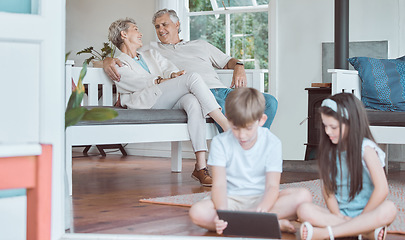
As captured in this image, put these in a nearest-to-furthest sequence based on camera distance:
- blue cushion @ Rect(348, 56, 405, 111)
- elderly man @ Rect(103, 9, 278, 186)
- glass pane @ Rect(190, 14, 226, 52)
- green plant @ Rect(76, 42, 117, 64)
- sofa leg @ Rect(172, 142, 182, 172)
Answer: blue cushion @ Rect(348, 56, 405, 111), elderly man @ Rect(103, 9, 278, 186), sofa leg @ Rect(172, 142, 182, 172), glass pane @ Rect(190, 14, 226, 52), green plant @ Rect(76, 42, 117, 64)

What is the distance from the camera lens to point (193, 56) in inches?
174

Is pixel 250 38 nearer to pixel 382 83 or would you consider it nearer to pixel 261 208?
pixel 382 83

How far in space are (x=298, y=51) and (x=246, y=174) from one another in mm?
3323

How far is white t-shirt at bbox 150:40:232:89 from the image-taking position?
436cm

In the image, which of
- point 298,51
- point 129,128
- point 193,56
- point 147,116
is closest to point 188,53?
point 193,56

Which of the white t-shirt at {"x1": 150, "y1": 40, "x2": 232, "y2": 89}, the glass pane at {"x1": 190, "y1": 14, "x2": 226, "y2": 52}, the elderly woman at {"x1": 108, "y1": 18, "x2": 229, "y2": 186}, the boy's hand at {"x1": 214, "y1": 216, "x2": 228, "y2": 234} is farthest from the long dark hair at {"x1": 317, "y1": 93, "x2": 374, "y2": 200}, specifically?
the glass pane at {"x1": 190, "y1": 14, "x2": 226, "y2": 52}

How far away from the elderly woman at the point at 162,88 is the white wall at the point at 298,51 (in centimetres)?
149

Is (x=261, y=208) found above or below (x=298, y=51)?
below

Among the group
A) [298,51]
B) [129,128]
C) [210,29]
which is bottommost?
[129,128]

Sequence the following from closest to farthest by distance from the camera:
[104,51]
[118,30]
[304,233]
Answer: [304,233] < [118,30] < [104,51]

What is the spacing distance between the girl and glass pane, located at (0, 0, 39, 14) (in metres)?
1.01

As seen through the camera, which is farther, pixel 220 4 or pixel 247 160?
pixel 220 4

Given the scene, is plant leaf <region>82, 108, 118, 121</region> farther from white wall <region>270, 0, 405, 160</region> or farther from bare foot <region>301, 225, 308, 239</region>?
white wall <region>270, 0, 405, 160</region>

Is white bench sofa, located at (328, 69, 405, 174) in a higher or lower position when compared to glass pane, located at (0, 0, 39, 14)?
lower
